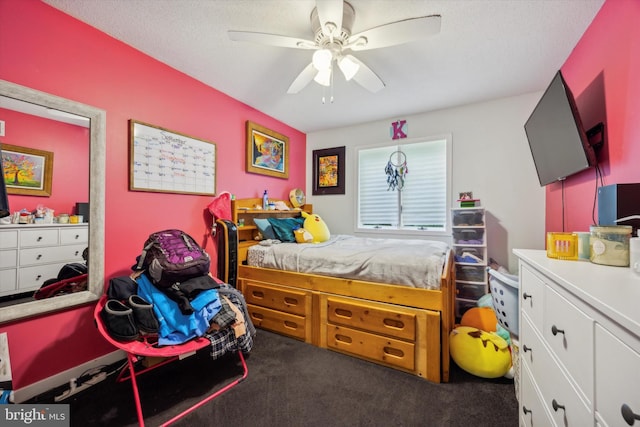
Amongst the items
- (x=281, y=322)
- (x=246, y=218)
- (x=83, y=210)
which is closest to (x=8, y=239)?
(x=83, y=210)

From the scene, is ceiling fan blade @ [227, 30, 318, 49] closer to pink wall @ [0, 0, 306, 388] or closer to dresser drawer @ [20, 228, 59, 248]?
pink wall @ [0, 0, 306, 388]

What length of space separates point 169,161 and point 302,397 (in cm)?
211

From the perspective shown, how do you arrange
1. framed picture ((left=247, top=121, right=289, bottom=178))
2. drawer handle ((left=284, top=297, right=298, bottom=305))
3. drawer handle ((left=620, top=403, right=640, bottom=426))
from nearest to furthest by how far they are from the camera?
drawer handle ((left=620, top=403, right=640, bottom=426)), drawer handle ((left=284, top=297, right=298, bottom=305)), framed picture ((left=247, top=121, right=289, bottom=178))

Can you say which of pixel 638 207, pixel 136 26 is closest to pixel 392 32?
pixel 638 207

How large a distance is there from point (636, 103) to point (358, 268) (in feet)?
5.77

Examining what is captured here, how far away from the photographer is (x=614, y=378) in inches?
20.8

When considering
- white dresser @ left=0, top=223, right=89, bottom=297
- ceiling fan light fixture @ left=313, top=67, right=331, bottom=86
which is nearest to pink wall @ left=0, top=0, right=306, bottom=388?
white dresser @ left=0, top=223, right=89, bottom=297

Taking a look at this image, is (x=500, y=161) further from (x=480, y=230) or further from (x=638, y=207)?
(x=638, y=207)

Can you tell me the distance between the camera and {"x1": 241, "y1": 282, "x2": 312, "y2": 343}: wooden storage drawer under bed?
2.13 metres

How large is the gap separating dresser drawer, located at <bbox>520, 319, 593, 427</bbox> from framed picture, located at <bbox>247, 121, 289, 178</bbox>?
2.81 metres

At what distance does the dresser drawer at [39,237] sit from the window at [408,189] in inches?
120

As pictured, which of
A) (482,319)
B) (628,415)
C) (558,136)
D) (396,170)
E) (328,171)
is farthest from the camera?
(328,171)

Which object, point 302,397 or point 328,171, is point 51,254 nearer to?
point 302,397

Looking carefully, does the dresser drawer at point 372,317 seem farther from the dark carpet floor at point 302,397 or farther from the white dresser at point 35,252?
the white dresser at point 35,252
